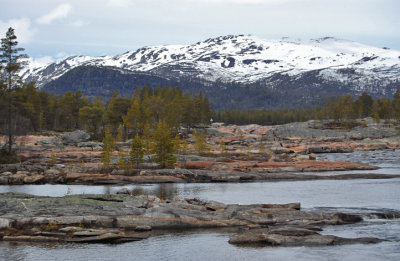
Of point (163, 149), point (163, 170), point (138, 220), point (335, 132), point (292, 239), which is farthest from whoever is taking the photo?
point (335, 132)

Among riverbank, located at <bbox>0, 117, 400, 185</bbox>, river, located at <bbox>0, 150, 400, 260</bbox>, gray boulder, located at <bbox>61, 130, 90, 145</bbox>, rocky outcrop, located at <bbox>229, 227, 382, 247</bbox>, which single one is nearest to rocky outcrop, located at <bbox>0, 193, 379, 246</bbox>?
rocky outcrop, located at <bbox>229, 227, 382, 247</bbox>

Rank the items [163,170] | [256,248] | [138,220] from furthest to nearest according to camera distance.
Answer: [163,170] < [138,220] < [256,248]

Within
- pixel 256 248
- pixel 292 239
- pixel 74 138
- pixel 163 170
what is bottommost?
pixel 256 248

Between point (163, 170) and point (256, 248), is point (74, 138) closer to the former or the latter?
point (163, 170)

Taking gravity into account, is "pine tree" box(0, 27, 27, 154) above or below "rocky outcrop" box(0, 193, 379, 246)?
above

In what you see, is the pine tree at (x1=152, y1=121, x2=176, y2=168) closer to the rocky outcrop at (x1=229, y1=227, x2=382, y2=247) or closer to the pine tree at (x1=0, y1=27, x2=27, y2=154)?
the pine tree at (x1=0, y1=27, x2=27, y2=154)

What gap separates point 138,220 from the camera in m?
31.4

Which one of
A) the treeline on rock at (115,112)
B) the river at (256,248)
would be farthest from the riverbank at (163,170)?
the treeline on rock at (115,112)

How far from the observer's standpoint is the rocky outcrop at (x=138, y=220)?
1115 inches

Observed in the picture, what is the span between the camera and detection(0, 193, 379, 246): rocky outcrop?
2831 cm

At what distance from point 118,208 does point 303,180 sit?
3494cm

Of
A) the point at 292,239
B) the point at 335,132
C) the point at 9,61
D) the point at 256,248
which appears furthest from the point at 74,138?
the point at 292,239

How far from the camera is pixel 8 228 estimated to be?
29.6 metres

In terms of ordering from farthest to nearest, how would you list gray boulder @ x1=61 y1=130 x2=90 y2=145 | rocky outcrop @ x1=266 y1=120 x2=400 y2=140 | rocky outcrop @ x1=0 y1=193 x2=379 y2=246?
rocky outcrop @ x1=266 y1=120 x2=400 y2=140 < gray boulder @ x1=61 y1=130 x2=90 y2=145 < rocky outcrop @ x1=0 y1=193 x2=379 y2=246
